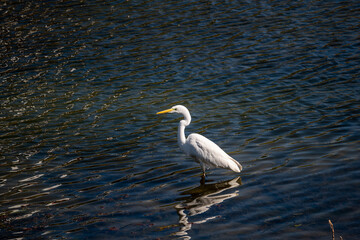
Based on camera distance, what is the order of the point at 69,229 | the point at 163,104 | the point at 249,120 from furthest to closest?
the point at 163,104 < the point at 249,120 < the point at 69,229

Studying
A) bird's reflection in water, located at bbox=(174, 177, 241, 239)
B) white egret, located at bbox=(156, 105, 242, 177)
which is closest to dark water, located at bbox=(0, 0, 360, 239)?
bird's reflection in water, located at bbox=(174, 177, 241, 239)

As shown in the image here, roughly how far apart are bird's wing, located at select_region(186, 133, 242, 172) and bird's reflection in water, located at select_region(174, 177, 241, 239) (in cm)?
41

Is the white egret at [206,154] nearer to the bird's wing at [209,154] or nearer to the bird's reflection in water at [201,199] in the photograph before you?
the bird's wing at [209,154]

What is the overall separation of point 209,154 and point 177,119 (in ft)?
11.9

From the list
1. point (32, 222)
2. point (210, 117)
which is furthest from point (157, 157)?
point (32, 222)

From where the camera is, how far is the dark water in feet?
26.6

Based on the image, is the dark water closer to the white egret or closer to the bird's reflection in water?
the bird's reflection in water

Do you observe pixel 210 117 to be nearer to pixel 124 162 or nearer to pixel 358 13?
pixel 124 162

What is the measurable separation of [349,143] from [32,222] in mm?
7624

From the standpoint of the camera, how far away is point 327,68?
14.7 metres

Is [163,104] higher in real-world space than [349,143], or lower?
higher

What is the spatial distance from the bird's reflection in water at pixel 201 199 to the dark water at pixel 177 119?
0.05 m

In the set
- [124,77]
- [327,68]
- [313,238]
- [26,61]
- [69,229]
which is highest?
[26,61]

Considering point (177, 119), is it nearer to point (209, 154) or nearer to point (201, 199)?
point (209, 154)
